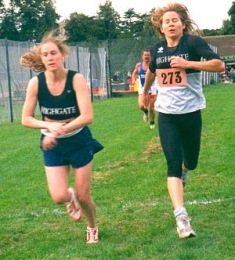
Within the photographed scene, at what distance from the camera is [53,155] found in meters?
6.17

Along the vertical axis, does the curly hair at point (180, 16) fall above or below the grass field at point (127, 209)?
above

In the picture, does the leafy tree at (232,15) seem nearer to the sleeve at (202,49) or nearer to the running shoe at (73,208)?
the sleeve at (202,49)

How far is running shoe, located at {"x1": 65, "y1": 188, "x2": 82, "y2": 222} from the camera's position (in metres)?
6.41

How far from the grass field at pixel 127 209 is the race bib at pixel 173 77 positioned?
1.38 metres

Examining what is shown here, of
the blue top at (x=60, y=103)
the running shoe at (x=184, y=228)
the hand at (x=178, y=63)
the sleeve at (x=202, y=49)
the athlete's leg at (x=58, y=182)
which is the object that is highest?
the sleeve at (x=202, y=49)

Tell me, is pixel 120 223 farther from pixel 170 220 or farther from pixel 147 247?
pixel 147 247

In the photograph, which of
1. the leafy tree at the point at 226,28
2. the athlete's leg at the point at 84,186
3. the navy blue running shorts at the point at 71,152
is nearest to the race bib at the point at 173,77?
the navy blue running shorts at the point at 71,152

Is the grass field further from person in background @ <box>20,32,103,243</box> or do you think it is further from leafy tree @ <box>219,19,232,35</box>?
leafy tree @ <box>219,19,232,35</box>

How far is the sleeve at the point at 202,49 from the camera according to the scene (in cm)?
640

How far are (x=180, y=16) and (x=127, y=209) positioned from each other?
7.47 ft

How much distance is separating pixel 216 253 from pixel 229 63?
95.9 m

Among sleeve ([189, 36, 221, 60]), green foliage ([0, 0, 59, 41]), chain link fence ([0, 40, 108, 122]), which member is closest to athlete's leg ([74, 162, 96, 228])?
sleeve ([189, 36, 221, 60])

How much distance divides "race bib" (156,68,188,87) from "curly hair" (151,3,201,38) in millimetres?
557

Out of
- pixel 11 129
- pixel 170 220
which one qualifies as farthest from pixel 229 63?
pixel 170 220
